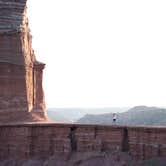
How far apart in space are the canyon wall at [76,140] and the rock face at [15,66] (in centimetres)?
390

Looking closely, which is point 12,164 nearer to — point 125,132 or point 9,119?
point 9,119

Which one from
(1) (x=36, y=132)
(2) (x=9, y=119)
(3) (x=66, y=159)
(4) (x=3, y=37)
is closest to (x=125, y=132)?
(3) (x=66, y=159)

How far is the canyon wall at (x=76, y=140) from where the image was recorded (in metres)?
32.6

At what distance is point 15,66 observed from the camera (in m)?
44.2

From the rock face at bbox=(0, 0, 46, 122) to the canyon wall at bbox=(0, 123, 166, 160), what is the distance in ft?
12.8

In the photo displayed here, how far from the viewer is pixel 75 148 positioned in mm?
36094

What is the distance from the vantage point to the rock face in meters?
43.3

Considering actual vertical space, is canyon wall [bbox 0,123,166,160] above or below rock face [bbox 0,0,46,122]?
below

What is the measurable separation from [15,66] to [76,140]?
10.6 metres

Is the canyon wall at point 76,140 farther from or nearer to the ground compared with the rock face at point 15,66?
nearer to the ground

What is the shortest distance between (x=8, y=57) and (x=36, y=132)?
323 inches

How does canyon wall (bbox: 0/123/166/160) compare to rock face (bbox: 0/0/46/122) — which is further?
rock face (bbox: 0/0/46/122)

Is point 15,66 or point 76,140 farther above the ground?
point 15,66

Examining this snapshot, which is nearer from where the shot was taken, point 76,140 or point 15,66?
point 76,140
